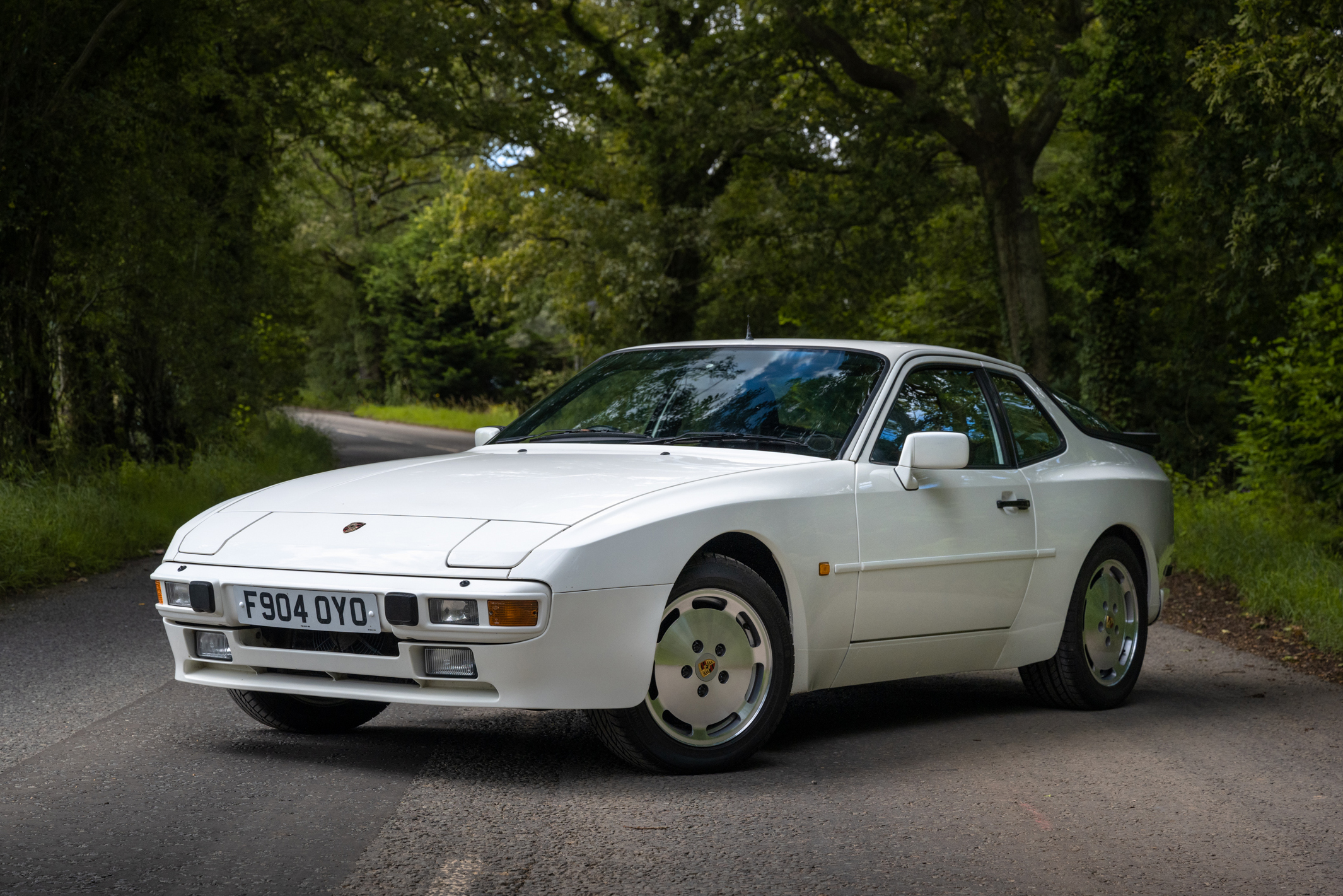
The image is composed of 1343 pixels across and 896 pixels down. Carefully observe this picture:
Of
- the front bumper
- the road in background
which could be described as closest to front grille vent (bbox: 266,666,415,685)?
the front bumper

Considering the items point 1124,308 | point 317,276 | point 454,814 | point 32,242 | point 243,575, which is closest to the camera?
point 454,814

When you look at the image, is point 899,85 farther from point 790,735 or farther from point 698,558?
point 698,558

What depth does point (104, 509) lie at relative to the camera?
40.5ft

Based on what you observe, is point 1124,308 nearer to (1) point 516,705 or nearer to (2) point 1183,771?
(2) point 1183,771

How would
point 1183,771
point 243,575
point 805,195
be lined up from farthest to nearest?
1. point 805,195
2. point 1183,771
3. point 243,575

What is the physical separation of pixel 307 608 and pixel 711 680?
4.46ft

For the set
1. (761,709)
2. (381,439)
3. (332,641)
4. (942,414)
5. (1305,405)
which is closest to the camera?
(332,641)

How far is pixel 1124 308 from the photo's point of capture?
58.7 ft

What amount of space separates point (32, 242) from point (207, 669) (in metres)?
9.61

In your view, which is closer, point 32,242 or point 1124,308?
point 32,242

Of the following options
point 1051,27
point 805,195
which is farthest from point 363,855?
point 805,195

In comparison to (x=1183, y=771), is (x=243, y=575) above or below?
above

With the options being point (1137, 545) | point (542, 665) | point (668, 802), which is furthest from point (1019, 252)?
point (542, 665)

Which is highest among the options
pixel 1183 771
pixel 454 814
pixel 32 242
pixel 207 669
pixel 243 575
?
pixel 32 242
